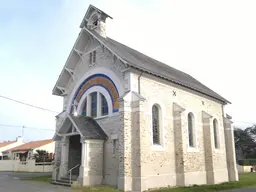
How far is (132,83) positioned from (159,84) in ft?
9.66

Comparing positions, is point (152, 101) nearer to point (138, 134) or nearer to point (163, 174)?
point (138, 134)

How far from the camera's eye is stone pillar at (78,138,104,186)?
1653 cm

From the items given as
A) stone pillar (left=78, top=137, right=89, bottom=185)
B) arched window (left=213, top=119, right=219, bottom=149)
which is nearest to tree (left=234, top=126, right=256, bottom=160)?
arched window (left=213, top=119, right=219, bottom=149)

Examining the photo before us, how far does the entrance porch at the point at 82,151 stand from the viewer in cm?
1673

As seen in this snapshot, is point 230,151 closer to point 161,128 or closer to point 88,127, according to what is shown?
point 161,128

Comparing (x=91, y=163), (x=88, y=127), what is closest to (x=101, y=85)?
(x=88, y=127)

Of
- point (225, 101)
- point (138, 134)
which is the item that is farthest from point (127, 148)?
point (225, 101)

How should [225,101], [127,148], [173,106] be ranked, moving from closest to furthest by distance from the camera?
1. [127,148]
2. [173,106]
3. [225,101]

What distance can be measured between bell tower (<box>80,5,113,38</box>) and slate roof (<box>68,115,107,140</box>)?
7.26 meters

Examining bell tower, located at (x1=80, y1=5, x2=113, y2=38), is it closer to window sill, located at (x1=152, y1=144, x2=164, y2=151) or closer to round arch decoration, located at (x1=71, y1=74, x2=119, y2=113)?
round arch decoration, located at (x1=71, y1=74, x2=119, y2=113)

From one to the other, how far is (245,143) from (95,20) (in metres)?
50.6

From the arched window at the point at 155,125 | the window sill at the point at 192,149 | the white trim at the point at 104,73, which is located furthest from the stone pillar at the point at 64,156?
the window sill at the point at 192,149

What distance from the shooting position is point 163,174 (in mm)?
17750

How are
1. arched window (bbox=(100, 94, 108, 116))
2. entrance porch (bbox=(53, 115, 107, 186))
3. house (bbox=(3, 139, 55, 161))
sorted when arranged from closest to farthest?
entrance porch (bbox=(53, 115, 107, 186)), arched window (bbox=(100, 94, 108, 116)), house (bbox=(3, 139, 55, 161))
